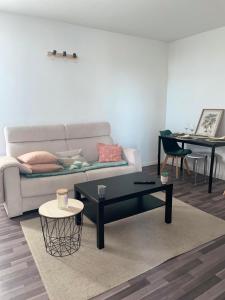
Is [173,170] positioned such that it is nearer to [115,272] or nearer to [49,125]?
[49,125]

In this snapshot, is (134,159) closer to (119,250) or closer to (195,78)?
(119,250)

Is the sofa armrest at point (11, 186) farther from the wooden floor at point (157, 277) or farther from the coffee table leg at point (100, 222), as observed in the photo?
the coffee table leg at point (100, 222)

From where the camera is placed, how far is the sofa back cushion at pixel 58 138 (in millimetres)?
3053

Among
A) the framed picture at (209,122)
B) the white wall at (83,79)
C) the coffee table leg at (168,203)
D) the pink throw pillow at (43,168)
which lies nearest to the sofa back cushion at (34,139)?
the white wall at (83,79)

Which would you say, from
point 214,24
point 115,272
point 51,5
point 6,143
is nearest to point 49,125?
point 6,143

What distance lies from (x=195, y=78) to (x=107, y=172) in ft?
8.35

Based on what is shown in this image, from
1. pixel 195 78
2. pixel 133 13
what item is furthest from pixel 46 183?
pixel 195 78

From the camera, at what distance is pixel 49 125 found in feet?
11.0

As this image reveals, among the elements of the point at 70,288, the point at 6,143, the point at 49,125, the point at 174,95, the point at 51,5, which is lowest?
the point at 70,288

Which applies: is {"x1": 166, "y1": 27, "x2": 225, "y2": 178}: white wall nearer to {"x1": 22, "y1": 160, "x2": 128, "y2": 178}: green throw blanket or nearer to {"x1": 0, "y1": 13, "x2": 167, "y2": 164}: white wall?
{"x1": 0, "y1": 13, "x2": 167, "y2": 164}: white wall

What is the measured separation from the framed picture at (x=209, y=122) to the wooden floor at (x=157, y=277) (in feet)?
7.00

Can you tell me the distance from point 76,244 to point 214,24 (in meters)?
3.69

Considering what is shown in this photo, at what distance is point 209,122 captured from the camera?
3.88 meters

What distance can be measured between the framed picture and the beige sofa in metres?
1.43
